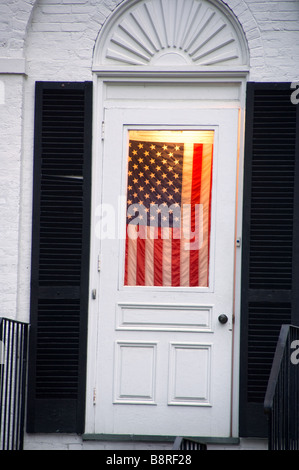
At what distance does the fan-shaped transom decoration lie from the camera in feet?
23.4

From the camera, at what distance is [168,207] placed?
7.17 meters

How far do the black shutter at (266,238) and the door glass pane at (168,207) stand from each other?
15.9 inches

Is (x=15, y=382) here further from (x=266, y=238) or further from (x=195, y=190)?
(x=266, y=238)

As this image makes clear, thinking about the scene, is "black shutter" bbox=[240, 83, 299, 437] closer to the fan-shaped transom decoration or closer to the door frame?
the door frame

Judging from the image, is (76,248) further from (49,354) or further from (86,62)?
(86,62)

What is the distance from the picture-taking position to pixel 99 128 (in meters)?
7.18

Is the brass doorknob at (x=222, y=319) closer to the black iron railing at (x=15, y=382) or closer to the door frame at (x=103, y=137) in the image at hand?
the door frame at (x=103, y=137)

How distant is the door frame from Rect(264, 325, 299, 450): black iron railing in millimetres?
1013

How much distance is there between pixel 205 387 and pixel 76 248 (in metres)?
1.58

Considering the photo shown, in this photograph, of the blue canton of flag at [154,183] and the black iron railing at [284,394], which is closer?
the black iron railing at [284,394]

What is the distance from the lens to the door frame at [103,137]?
6930mm

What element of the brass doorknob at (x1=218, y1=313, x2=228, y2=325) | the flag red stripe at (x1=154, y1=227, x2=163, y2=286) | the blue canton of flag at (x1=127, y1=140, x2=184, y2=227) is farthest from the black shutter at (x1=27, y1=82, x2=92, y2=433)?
the brass doorknob at (x1=218, y1=313, x2=228, y2=325)

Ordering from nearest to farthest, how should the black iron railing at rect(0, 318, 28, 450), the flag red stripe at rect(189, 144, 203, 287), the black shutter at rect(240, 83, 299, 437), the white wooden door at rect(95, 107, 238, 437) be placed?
the black iron railing at rect(0, 318, 28, 450) → the black shutter at rect(240, 83, 299, 437) → the white wooden door at rect(95, 107, 238, 437) → the flag red stripe at rect(189, 144, 203, 287)

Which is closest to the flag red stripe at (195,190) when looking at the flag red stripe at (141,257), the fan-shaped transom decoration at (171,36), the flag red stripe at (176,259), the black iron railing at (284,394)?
the flag red stripe at (176,259)
